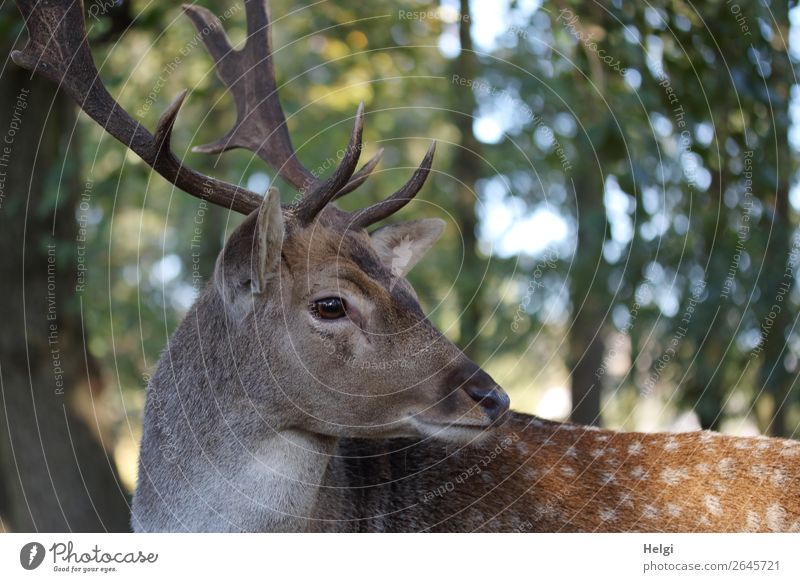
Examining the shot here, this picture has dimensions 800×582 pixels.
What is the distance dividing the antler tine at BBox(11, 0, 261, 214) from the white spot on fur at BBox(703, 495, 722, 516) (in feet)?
7.94

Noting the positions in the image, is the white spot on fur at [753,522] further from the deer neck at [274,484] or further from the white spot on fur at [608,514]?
the deer neck at [274,484]

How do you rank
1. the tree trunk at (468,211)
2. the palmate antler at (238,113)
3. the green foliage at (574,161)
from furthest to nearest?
the tree trunk at (468,211) < the green foliage at (574,161) < the palmate antler at (238,113)

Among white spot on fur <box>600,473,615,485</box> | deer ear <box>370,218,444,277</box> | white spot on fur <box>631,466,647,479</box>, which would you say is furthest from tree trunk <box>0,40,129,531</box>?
white spot on fur <box>631,466,647,479</box>

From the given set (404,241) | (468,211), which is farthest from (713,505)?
Result: (468,211)

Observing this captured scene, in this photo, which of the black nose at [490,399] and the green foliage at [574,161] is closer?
the black nose at [490,399]

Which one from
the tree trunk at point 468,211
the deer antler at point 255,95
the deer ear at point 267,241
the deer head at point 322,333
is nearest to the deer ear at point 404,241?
→ the deer antler at point 255,95

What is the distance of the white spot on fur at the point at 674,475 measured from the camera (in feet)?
14.6

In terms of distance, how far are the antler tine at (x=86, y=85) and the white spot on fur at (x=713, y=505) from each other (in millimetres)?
2422

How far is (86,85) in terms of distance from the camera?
444 cm

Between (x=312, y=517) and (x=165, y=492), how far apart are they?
0.66 meters

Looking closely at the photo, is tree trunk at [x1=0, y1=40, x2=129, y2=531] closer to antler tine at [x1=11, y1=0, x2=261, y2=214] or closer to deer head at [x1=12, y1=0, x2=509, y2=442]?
antler tine at [x1=11, y1=0, x2=261, y2=214]

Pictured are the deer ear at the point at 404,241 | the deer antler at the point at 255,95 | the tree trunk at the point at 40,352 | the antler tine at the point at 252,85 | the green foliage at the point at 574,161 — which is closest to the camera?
the deer ear at the point at 404,241
